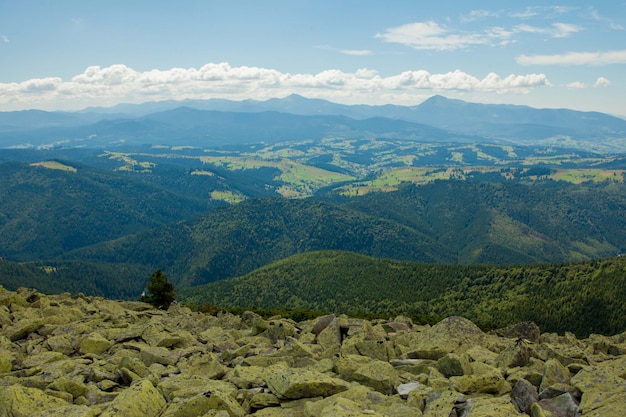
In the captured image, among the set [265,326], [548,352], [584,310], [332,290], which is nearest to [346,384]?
[548,352]

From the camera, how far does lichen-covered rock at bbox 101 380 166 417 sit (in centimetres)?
2125

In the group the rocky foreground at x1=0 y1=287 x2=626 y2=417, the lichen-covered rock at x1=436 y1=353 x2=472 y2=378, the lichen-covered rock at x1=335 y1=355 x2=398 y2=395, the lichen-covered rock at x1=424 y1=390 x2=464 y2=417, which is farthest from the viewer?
the lichen-covered rock at x1=436 y1=353 x2=472 y2=378

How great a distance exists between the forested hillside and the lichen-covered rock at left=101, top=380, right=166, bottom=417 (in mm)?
66936

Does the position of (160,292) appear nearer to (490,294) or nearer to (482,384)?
(482,384)

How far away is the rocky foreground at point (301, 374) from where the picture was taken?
21484 mm

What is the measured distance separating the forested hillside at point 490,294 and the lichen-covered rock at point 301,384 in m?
62.9

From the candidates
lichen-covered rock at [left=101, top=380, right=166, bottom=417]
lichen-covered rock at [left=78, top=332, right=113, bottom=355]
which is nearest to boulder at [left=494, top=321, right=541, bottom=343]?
lichen-covered rock at [left=101, top=380, right=166, bottom=417]

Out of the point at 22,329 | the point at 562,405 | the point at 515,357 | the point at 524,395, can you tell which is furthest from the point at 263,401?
the point at 22,329

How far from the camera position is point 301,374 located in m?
24.3

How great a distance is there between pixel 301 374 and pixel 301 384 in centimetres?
125

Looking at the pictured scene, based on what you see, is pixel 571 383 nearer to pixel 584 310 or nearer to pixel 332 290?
pixel 584 310

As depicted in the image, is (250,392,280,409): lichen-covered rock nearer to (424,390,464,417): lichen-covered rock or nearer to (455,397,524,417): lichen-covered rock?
(424,390,464,417): lichen-covered rock

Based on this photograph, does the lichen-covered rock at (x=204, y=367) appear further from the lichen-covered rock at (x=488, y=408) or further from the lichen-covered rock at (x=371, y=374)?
the lichen-covered rock at (x=488, y=408)

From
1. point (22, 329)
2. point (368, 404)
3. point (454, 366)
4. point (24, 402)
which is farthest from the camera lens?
point (22, 329)
